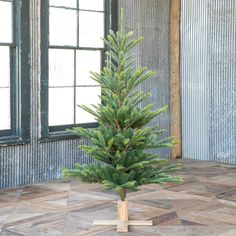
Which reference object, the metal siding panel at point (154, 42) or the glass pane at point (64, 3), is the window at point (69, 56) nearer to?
the glass pane at point (64, 3)

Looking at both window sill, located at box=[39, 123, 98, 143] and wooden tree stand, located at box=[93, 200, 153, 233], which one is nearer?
wooden tree stand, located at box=[93, 200, 153, 233]

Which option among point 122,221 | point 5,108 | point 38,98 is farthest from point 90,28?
point 122,221

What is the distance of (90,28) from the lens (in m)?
6.34

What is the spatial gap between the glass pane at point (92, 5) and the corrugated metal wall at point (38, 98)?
0.33 metres

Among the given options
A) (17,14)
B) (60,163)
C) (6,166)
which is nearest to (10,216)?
(6,166)

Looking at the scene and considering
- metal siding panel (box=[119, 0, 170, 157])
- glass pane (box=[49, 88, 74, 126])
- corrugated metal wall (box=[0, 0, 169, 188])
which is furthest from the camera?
metal siding panel (box=[119, 0, 170, 157])

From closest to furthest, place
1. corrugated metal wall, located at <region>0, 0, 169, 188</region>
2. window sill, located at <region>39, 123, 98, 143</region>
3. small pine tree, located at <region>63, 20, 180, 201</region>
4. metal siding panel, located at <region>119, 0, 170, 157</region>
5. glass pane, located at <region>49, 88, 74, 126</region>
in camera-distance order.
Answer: small pine tree, located at <region>63, 20, 180, 201</region> < corrugated metal wall, located at <region>0, 0, 169, 188</region> < window sill, located at <region>39, 123, 98, 143</region> < glass pane, located at <region>49, 88, 74, 126</region> < metal siding panel, located at <region>119, 0, 170, 157</region>

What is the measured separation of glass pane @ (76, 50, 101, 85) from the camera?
6.23 metres

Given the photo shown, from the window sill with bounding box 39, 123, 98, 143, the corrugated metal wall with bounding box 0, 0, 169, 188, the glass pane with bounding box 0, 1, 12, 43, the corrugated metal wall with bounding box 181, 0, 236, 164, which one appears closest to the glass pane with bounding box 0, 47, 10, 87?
the glass pane with bounding box 0, 1, 12, 43

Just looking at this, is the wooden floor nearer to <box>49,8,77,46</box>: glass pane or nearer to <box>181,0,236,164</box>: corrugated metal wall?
<box>181,0,236,164</box>: corrugated metal wall

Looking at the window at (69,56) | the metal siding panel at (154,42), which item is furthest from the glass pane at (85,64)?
the metal siding panel at (154,42)

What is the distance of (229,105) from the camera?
703 cm

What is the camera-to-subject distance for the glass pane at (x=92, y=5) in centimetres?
622

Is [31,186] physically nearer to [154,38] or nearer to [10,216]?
[10,216]
